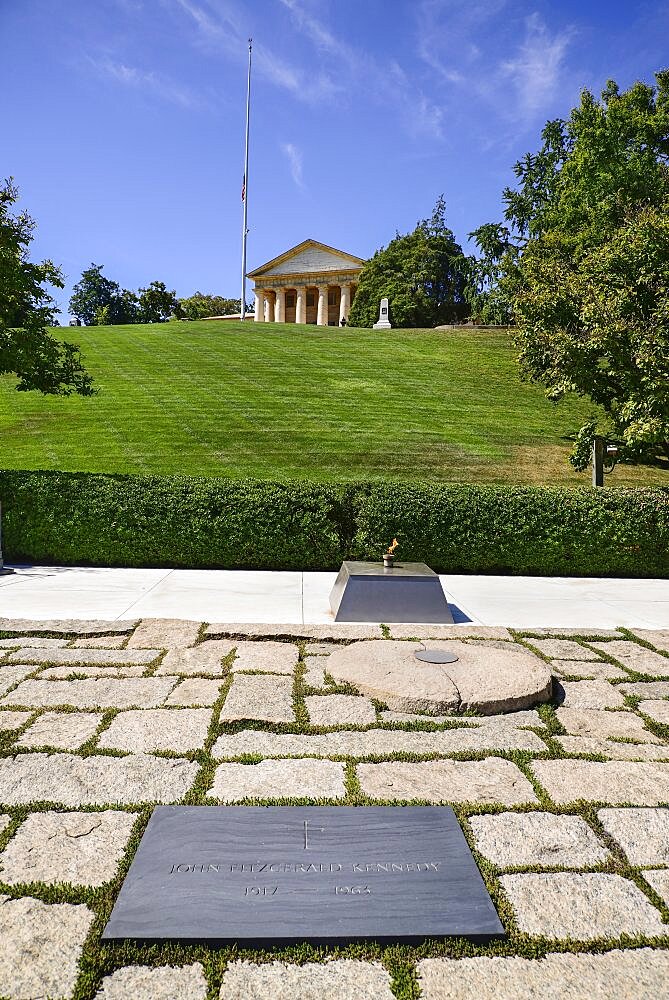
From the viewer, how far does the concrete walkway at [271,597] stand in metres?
7.42

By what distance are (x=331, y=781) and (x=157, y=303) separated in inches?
2231

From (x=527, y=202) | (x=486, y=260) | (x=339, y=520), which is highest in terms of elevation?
(x=527, y=202)

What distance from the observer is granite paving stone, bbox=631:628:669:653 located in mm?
6599

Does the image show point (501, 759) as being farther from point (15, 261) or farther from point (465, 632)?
point (15, 261)

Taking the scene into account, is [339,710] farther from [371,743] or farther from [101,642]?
[101,642]

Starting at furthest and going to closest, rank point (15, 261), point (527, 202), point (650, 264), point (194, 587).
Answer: point (527, 202) < point (650, 264) < point (15, 261) < point (194, 587)

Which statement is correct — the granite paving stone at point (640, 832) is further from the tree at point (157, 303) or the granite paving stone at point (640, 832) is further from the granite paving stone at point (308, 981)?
the tree at point (157, 303)

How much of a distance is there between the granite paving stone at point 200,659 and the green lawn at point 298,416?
9.15 meters

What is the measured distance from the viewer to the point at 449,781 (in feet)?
12.2

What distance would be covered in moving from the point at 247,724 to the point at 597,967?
8.18 feet

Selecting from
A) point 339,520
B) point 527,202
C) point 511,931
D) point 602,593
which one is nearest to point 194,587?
point 339,520

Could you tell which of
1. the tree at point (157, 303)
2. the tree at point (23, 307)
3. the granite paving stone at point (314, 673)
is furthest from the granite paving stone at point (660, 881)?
the tree at point (157, 303)

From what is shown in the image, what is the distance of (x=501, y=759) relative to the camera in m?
4.01

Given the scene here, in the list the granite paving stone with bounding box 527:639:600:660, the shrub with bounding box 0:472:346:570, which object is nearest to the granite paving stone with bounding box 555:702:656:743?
the granite paving stone with bounding box 527:639:600:660
